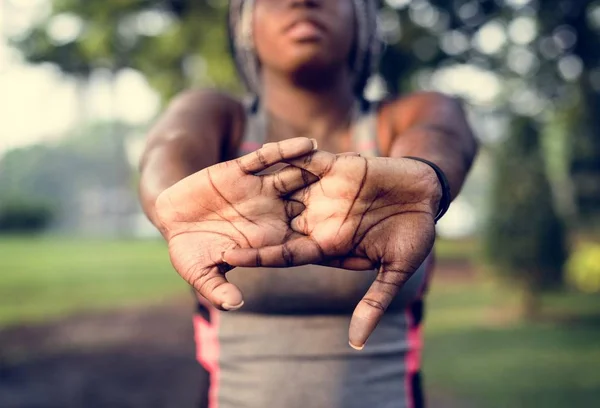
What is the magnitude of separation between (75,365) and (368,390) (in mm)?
5484

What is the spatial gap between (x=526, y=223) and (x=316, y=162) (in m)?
7.01

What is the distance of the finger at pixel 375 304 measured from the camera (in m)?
1.14

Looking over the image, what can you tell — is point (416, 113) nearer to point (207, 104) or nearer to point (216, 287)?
point (207, 104)

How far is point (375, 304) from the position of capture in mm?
1156

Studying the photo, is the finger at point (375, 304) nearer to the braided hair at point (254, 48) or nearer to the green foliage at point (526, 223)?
the braided hair at point (254, 48)

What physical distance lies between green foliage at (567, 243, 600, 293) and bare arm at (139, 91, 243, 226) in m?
8.75

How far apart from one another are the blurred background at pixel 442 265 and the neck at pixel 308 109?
2.40 meters

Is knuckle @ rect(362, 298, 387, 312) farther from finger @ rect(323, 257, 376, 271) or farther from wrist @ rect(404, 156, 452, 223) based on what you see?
wrist @ rect(404, 156, 452, 223)

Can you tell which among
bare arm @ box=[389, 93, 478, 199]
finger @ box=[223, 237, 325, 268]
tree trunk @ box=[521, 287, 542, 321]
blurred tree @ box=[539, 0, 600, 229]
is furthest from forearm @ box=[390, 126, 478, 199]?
blurred tree @ box=[539, 0, 600, 229]

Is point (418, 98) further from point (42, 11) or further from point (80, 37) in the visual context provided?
point (42, 11)

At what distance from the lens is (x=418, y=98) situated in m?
1.81

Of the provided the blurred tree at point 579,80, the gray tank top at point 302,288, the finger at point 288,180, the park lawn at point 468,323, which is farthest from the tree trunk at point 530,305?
the finger at point 288,180

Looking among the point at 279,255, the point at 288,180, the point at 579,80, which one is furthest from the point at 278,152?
the point at 579,80

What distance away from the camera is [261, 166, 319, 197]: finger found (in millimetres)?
1198
